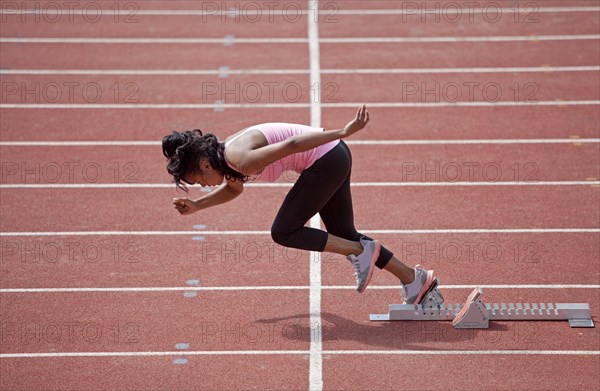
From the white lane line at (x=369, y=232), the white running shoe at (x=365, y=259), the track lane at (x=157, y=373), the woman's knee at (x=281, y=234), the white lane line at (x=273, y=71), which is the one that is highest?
the white lane line at (x=273, y=71)

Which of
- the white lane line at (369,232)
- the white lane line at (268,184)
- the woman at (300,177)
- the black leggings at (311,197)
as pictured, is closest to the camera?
the woman at (300,177)

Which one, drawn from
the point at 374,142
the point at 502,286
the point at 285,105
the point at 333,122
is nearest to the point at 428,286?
the point at 502,286

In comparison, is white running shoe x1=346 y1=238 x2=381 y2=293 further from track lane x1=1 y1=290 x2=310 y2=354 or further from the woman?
track lane x1=1 y1=290 x2=310 y2=354

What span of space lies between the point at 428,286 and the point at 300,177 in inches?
47.2

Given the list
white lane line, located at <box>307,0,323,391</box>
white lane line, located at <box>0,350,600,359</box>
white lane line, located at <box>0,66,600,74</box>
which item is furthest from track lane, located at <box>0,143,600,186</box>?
white lane line, located at <box>0,350,600,359</box>

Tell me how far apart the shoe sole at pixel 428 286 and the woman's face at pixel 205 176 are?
1598 mm

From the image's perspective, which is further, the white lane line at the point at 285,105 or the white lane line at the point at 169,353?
the white lane line at the point at 285,105

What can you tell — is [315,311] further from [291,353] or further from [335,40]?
[335,40]

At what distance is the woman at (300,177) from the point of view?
5.49m

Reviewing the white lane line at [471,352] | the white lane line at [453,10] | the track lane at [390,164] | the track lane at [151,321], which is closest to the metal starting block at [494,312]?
the white lane line at [471,352]

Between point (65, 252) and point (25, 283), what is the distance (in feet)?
1.78

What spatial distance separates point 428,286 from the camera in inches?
250

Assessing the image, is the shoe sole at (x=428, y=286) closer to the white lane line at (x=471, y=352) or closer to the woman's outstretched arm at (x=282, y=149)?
the white lane line at (x=471, y=352)

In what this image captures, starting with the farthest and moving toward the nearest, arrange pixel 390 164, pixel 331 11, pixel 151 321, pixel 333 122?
1. pixel 331 11
2. pixel 333 122
3. pixel 390 164
4. pixel 151 321
